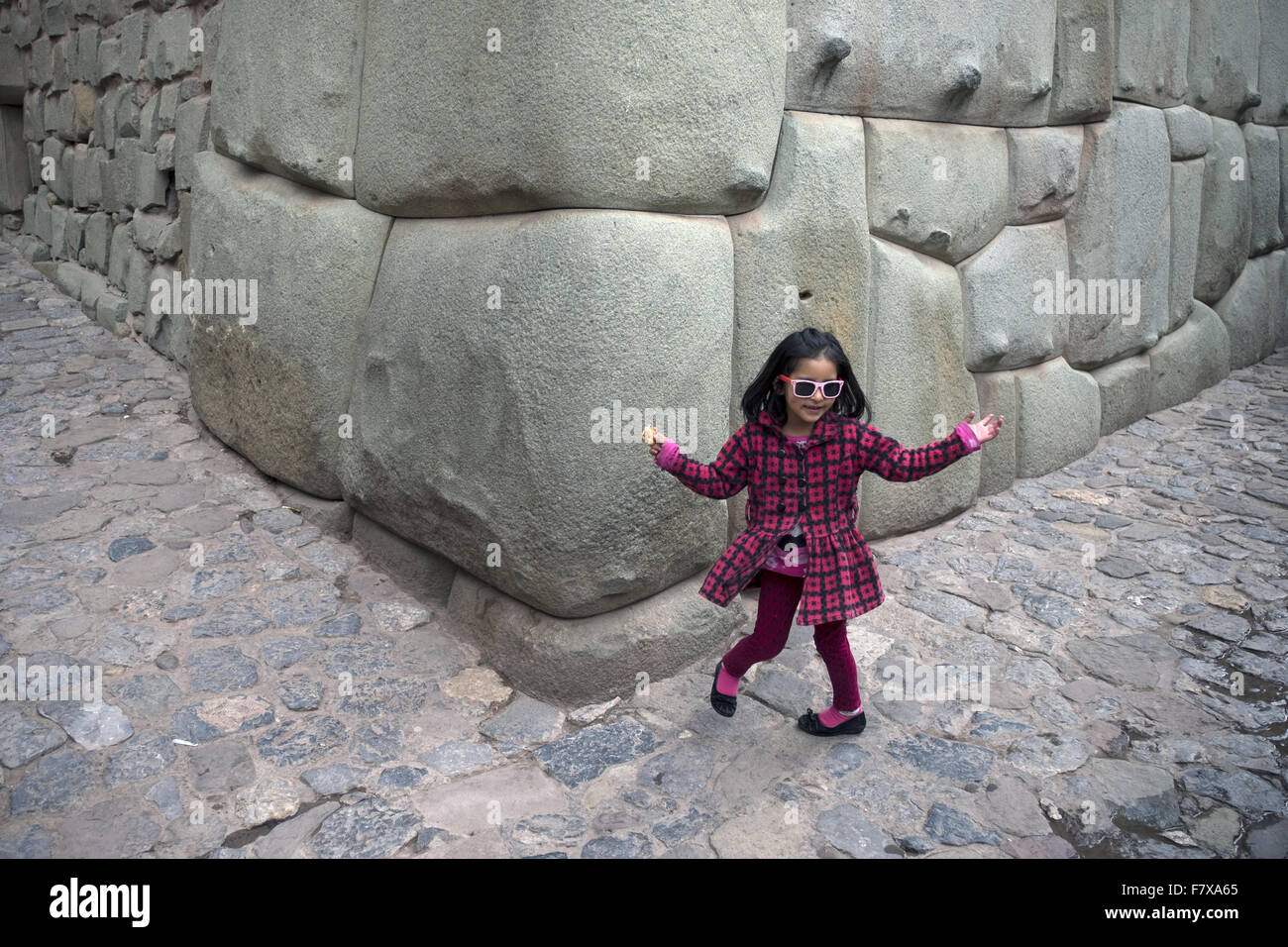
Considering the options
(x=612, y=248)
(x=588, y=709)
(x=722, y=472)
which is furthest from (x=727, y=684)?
(x=612, y=248)

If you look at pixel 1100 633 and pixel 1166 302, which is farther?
pixel 1166 302

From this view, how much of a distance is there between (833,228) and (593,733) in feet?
5.27

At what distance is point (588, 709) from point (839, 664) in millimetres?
663

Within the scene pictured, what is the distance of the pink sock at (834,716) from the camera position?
256 centimetres

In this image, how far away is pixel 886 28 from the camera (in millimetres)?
3268

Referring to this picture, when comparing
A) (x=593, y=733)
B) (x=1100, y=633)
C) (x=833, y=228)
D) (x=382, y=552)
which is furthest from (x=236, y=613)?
(x=1100, y=633)

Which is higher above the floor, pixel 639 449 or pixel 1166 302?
pixel 1166 302

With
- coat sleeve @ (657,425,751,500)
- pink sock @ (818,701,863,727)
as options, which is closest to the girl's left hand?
coat sleeve @ (657,425,751,500)

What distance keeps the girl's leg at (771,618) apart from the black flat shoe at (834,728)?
194 mm

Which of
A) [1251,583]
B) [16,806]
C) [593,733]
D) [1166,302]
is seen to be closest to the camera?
[16,806]

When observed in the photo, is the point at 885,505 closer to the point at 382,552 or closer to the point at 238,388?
the point at 382,552

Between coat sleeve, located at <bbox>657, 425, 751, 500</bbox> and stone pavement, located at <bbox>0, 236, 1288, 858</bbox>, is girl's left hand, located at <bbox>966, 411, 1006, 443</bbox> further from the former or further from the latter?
stone pavement, located at <bbox>0, 236, 1288, 858</bbox>

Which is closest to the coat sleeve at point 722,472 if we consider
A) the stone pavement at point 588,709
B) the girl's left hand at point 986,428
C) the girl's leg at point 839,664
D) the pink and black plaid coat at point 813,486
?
the pink and black plaid coat at point 813,486

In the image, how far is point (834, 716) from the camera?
8.40 ft
